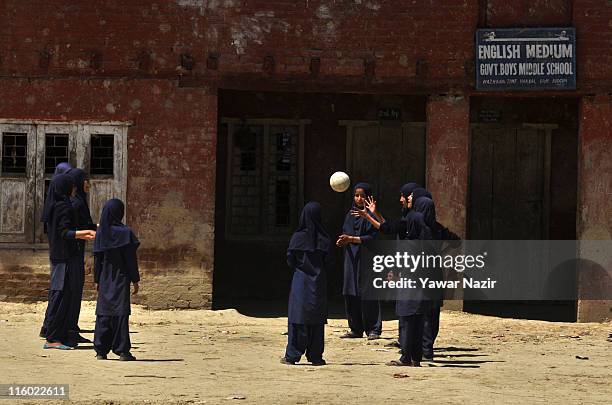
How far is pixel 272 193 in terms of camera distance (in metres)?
19.3

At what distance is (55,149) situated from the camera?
16.9 metres

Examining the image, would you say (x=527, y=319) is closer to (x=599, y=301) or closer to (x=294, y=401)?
(x=599, y=301)

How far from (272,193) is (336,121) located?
1.42 meters

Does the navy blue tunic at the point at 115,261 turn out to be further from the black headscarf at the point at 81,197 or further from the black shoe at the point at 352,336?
the black shoe at the point at 352,336

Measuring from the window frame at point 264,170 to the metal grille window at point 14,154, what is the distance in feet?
10.9

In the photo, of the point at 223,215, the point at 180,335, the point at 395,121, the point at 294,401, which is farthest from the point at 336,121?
the point at 294,401

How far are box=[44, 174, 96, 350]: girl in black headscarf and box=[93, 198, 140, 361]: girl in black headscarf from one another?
2.76 feet

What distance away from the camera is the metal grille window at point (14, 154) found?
16.9 m

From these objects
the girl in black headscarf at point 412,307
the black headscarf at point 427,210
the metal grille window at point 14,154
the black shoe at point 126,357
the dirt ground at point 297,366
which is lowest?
the dirt ground at point 297,366

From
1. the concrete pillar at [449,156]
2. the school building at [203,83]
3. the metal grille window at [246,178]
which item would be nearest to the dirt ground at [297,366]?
the school building at [203,83]

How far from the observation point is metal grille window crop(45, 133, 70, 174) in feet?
55.5

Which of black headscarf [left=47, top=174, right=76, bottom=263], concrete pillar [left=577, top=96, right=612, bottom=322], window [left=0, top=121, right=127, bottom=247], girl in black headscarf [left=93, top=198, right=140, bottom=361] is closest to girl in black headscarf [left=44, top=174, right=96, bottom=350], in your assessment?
black headscarf [left=47, top=174, right=76, bottom=263]

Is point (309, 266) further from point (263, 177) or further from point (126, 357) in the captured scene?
point (263, 177)

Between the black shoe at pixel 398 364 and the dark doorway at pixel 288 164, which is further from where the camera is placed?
the dark doorway at pixel 288 164
